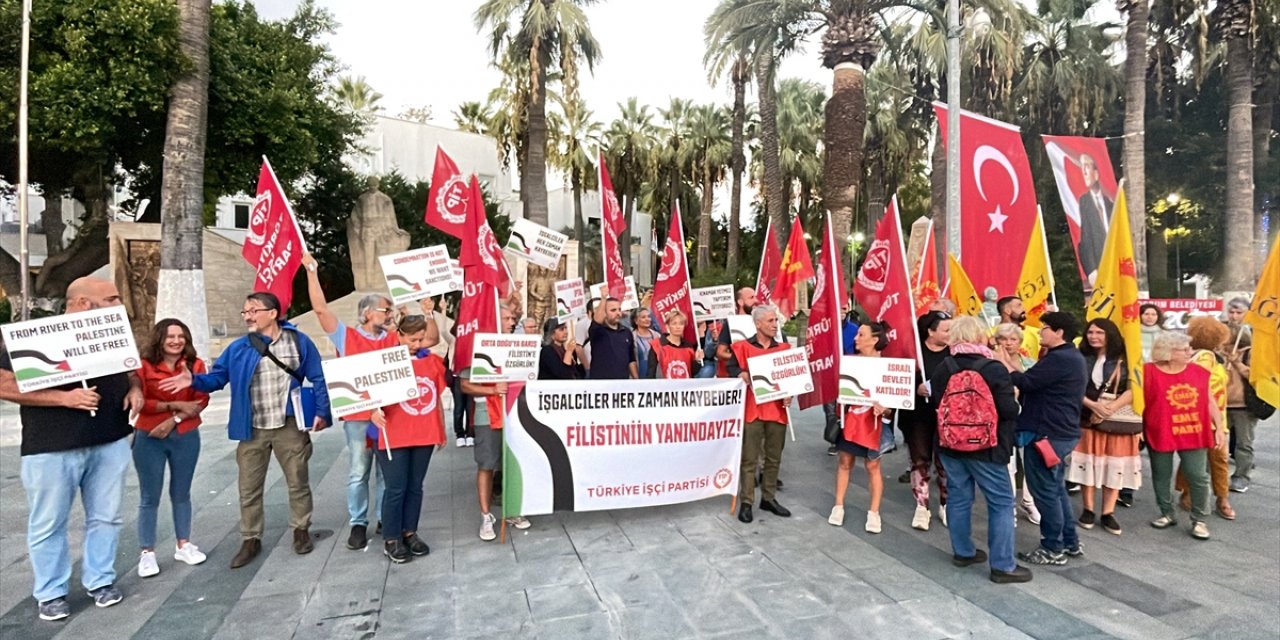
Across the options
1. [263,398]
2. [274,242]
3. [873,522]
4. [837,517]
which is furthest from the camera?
[274,242]

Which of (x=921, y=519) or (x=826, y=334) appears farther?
(x=826, y=334)

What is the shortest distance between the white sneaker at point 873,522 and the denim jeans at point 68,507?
5.06 meters

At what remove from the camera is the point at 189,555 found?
468 centimetres

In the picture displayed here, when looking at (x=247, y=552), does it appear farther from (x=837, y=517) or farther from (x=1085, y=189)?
(x=1085, y=189)

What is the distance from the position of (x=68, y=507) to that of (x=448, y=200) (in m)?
4.01

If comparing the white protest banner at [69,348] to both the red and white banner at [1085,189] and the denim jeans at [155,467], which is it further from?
the red and white banner at [1085,189]

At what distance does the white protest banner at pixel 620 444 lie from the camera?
510 centimetres

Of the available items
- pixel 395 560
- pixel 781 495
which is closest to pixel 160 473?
pixel 395 560

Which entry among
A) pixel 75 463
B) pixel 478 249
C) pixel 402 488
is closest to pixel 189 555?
pixel 75 463

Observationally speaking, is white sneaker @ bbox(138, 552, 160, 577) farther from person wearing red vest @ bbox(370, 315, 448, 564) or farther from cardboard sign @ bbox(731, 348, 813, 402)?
cardboard sign @ bbox(731, 348, 813, 402)

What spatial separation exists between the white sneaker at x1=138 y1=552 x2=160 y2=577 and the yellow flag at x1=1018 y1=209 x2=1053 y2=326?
7606 mm

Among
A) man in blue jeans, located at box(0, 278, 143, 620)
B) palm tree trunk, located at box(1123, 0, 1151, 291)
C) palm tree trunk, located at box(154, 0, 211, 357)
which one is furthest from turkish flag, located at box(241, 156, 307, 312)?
palm tree trunk, located at box(1123, 0, 1151, 291)

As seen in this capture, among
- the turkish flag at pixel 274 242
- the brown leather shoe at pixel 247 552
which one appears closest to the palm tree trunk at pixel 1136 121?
the turkish flag at pixel 274 242

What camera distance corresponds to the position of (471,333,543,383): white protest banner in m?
5.03
